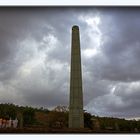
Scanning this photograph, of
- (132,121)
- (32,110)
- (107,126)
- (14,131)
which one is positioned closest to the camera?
(14,131)

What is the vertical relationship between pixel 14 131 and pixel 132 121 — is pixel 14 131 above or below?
below

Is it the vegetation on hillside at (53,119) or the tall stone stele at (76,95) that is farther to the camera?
the vegetation on hillside at (53,119)

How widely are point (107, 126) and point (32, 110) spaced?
209 inches

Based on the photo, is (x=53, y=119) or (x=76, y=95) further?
(x=53, y=119)

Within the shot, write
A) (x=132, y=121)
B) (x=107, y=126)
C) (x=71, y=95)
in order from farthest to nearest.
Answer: (x=132, y=121) → (x=107, y=126) → (x=71, y=95)

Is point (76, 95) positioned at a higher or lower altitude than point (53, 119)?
higher

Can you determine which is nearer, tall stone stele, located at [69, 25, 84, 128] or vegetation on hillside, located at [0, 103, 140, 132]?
tall stone stele, located at [69, 25, 84, 128]

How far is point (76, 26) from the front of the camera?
1566 centimetres

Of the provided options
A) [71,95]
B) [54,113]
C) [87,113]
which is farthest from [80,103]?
[54,113]

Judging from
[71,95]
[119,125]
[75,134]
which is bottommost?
[75,134]

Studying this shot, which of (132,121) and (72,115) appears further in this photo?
(132,121)

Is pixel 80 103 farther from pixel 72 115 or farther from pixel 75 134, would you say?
pixel 75 134

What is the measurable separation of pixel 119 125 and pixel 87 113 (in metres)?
2.00

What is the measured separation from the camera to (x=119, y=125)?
17250 mm
